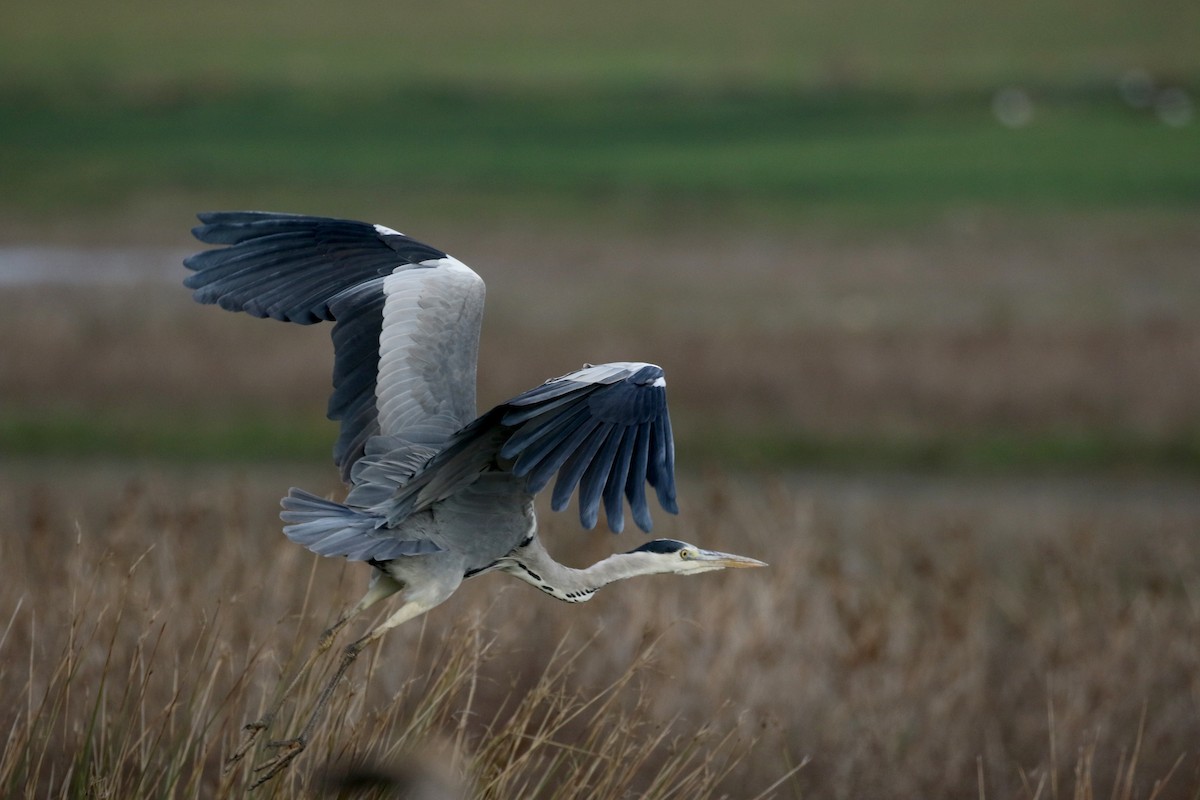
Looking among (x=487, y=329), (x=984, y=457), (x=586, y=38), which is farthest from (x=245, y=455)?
(x=586, y=38)

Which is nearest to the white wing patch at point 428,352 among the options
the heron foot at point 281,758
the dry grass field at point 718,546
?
the dry grass field at point 718,546

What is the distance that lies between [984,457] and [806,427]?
141 cm

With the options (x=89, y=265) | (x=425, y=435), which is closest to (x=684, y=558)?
(x=425, y=435)

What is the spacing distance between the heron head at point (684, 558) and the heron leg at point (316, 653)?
2.07ft

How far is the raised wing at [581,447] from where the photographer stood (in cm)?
413

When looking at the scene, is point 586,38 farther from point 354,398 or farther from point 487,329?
point 354,398

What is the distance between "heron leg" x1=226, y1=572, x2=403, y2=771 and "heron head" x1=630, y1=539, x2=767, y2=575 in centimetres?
63

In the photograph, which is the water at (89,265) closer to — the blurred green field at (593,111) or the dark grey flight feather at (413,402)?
the blurred green field at (593,111)

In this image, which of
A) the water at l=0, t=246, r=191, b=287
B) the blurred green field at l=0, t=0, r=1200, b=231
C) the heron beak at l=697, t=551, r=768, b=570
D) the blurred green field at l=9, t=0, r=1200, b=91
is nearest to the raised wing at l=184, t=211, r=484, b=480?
the heron beak at l=697, t=551, r=768, b=570

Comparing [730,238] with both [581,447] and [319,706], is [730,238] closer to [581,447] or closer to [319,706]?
[581,447]

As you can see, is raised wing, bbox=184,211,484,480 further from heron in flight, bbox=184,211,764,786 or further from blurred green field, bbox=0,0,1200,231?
blurred green field, bbox=0,0,1200,231

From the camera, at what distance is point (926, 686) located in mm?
6789

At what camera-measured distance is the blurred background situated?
1292 cm

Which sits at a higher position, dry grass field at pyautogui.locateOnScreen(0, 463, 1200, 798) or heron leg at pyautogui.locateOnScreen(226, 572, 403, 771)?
heron leg at pyautogui.locateOnScreen(226, 572, 403, 771)
